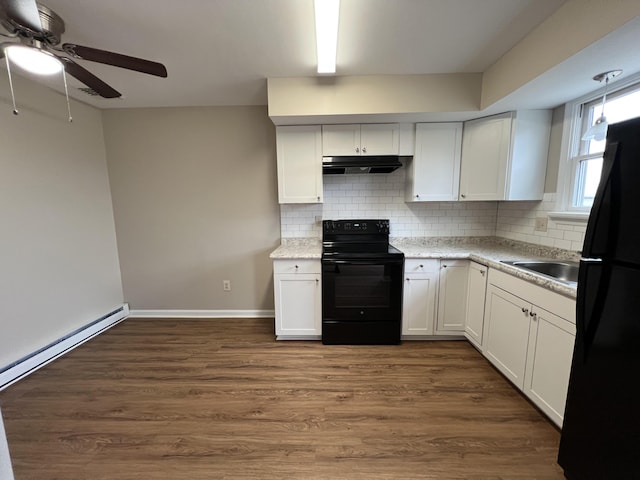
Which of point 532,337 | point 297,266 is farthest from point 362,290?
point 532,337

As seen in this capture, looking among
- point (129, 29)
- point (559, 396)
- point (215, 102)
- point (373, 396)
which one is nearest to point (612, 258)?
point (559, 396)

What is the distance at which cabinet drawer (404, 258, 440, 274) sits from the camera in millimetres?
2471

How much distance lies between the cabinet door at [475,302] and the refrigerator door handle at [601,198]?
3.77 ft

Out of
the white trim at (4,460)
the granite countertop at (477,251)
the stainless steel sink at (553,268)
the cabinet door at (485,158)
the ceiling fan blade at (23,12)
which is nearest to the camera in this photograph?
the white trim at (4,460)

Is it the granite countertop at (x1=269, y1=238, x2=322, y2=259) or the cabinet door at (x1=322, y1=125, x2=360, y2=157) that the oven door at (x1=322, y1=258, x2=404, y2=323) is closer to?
the granite countertop at (x1=269, y1=238, x2=322, y2=259)

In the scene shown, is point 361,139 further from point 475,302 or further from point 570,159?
point 475,302

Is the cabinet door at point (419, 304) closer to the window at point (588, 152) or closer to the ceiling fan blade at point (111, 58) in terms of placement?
the window at point (588, 152)

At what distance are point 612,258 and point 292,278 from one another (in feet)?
6.98

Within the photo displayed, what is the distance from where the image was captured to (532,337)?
1.72 metres

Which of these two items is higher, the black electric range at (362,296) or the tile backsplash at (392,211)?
the tile backsplash at (392,211)

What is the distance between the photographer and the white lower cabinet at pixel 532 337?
1.50 meters

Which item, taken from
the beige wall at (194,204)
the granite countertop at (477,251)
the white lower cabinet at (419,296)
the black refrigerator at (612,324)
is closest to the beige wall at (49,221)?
the beige wall at (194,204)

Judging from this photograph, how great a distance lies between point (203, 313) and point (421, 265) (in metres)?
2.68

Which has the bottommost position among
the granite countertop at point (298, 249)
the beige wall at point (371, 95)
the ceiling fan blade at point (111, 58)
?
the granite countertop at point (298, 249)
